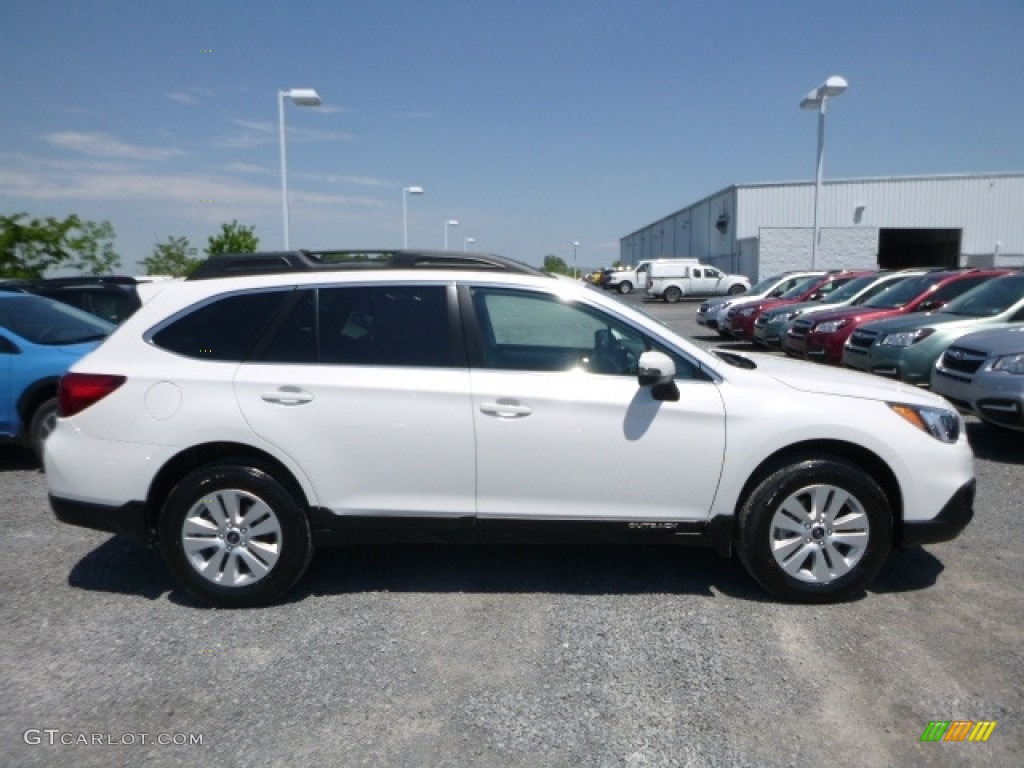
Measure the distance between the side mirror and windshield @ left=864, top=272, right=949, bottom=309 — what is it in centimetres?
974

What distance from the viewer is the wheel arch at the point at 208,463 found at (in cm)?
399

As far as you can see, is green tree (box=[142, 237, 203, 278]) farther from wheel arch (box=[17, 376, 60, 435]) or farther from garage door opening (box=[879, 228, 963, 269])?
garage door opening (box=[879, 228, 963, 269])

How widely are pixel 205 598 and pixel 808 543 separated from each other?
3074 millimetres

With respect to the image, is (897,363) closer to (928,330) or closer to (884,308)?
(928,330)

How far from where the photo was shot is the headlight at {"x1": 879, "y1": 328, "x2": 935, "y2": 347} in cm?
938

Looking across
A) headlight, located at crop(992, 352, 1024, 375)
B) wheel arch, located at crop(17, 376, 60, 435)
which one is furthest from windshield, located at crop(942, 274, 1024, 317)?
wheel arch, located at crop(17, 376, 60, 435)

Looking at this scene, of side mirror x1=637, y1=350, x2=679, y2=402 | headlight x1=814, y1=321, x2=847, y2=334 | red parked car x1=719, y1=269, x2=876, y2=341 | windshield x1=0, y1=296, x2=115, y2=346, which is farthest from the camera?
red parked car x1=719, y1=269, x2=876, y2=341

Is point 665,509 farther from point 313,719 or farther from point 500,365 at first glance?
point 313,719

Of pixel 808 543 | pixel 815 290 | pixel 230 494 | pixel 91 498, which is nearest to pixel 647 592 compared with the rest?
pixel 808 543

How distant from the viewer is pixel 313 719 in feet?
10.1

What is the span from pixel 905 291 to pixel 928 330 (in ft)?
11.6

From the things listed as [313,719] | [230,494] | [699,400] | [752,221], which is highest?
[752,221]

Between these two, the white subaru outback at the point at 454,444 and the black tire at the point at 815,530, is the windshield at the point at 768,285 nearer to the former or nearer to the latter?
the white subaru outback at the point at 454,444

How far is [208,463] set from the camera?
4008 millimetres
